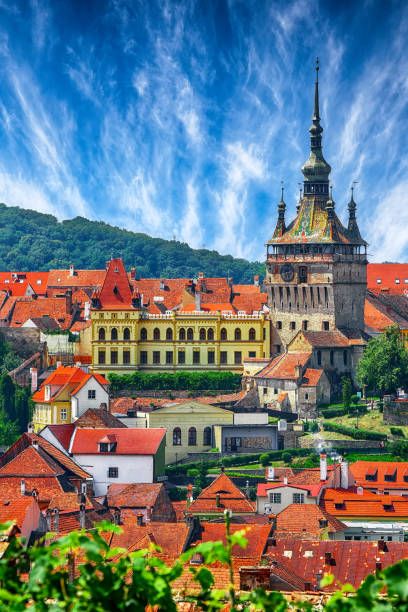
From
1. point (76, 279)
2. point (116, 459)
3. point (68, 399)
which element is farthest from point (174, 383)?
point (76, 279)

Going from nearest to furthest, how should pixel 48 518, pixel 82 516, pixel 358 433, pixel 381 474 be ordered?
pixel 48 518 → pixel 82 516 → pixel 381 474 → pixel 358 433

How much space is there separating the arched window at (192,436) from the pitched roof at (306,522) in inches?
948

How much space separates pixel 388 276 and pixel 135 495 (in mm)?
88359

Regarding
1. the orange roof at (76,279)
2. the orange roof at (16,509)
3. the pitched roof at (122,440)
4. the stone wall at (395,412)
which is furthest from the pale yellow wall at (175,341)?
the orange roof at (16,509)

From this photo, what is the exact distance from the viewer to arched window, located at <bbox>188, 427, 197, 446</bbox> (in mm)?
95312

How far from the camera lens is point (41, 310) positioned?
13025cm

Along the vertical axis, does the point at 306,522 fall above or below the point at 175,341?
below

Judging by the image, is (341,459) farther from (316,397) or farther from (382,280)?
(382,280)

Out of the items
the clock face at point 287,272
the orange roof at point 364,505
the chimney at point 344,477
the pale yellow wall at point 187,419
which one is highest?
the clock face at point 287,272

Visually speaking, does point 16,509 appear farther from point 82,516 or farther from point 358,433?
point 358,433

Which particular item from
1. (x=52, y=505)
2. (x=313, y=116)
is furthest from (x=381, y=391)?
(x=52, y=505)

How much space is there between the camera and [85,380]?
97.8 metres

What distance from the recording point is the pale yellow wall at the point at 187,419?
9512 centimetres

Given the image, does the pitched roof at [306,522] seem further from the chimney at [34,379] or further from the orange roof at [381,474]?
the chimney at [34,379]
